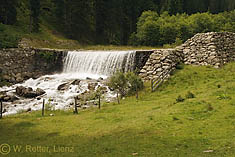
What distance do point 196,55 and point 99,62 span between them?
13881 millimetres

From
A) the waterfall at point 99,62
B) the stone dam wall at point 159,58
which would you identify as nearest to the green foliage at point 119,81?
the stone dam wall at point 159,58

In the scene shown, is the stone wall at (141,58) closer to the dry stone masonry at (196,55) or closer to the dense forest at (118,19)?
the dry stone masonry at (196,55)

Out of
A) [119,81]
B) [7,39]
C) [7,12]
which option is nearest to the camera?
[119,81]

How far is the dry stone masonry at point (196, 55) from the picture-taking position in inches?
926

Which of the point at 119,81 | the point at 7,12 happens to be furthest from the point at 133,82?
the point at 7,12

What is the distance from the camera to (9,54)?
99.6 ft

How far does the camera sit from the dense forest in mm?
43250

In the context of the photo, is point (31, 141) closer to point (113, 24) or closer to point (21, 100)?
point (21, 100)

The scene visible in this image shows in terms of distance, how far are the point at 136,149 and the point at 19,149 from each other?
15.0 ft

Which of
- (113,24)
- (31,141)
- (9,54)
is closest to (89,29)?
(113,24)

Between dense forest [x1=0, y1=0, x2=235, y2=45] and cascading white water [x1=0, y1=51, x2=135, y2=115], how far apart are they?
467 inches

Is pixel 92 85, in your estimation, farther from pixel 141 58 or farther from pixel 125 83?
pixel 141 58

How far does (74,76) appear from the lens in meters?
30.6

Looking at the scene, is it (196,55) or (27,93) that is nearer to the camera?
(27,93)
